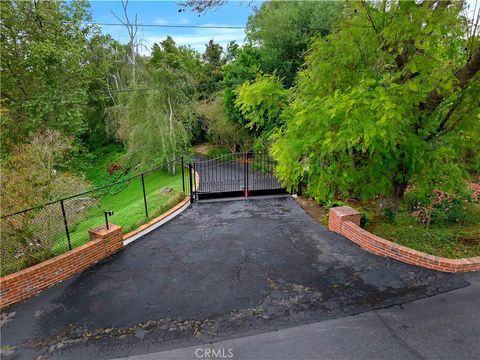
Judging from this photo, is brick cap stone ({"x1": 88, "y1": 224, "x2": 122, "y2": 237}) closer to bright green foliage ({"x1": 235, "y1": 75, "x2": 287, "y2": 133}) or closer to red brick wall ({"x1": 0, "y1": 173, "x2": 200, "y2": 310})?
red brick wall ({"x1": 0, "y1": 173, "x2": 200, "y2": 310})

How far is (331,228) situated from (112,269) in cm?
450

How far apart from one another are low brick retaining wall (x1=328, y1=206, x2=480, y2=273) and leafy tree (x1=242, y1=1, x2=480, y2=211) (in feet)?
2.60

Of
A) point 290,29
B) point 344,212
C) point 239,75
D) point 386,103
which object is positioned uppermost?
point 290,29

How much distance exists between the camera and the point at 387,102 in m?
3.74

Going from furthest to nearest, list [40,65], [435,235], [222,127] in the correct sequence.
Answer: [222,127]
[40,65]
[435,235]

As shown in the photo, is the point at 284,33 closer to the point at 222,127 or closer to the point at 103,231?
the point at 222,127

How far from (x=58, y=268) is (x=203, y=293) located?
2.49m

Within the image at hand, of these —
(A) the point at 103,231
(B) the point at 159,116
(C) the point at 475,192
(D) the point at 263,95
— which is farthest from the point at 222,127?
(C) the point at 475,192

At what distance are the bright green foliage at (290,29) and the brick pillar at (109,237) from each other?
9745 millimetres

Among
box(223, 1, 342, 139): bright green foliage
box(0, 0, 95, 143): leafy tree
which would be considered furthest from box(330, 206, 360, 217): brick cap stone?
box(0, 0, 95, 143): leafy tree

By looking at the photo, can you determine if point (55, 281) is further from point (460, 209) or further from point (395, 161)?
point (460, 209)

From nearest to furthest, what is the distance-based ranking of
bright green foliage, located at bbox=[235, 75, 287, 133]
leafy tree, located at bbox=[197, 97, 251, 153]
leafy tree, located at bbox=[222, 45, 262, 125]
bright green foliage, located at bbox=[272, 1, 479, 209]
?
1. bright green foliage, located at bbox=[272, 1, 479, 209]
2. bright green foliage, located at bbox=[235, 75, 287, 133]
3. leafy tree, located at bbox=[222, 45, 262, 125]
4. leafy tree, located at bbox=[197, 97, 251, 153]

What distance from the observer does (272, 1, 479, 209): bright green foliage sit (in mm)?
3939

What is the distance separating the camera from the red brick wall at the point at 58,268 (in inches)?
169
